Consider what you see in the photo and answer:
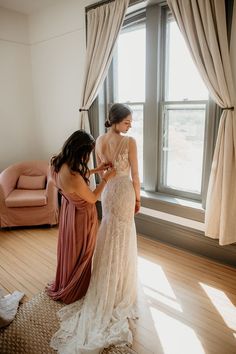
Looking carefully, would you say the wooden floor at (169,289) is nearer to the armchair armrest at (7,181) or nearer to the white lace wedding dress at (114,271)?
the white lace wedding dress at (114,271)

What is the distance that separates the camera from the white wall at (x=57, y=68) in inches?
147

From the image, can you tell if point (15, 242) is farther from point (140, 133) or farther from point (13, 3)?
point (13, 3)

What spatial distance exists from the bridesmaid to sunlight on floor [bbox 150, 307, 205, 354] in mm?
656

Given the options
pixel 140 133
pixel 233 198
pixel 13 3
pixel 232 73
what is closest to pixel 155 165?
pixel 140 133

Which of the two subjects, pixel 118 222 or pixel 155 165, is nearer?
pixel 118 222

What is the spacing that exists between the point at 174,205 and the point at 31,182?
226cm

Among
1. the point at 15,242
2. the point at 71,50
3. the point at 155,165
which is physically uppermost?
the point at 71,50

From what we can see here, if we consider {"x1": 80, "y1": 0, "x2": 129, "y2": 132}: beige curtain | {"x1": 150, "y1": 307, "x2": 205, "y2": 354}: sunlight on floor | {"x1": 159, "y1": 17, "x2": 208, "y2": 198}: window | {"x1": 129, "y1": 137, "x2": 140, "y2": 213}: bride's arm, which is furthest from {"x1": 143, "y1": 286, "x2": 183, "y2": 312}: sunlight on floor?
{"x1": 80, "y1": 0, "x2": 129, "y2": 132}: beige curtain

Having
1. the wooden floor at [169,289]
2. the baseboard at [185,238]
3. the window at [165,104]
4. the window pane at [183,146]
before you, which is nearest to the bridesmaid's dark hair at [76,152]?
the wooden floor at [169,289]

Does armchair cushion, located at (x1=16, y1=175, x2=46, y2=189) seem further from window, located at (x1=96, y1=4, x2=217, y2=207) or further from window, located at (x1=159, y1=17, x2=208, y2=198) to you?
window, located at (x1=159, y1=17, x2=208, y2=198)

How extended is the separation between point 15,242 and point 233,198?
265 centimetres

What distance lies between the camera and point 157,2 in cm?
290

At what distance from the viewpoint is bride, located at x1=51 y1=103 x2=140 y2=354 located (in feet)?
6.46

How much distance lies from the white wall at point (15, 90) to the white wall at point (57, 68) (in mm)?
137
